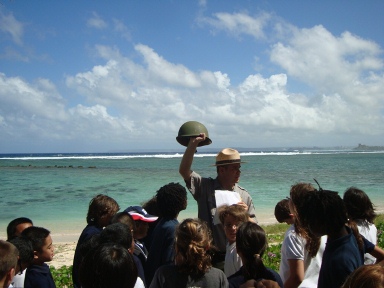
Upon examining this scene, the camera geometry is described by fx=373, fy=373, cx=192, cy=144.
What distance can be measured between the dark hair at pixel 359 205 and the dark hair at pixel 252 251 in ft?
5.06

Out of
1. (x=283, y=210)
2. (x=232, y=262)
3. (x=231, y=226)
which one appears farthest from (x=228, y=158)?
(x=232, y=262)

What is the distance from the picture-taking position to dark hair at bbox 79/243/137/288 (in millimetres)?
2232

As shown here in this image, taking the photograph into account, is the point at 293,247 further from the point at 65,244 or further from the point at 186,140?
the point at 65,244

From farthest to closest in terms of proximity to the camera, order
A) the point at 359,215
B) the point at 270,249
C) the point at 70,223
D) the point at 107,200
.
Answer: the point at 70,223 → the point at 270,249 → the point at 107,200 → the point at 359,215

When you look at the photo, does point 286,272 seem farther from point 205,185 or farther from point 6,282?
point 6,282

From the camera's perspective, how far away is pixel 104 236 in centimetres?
324

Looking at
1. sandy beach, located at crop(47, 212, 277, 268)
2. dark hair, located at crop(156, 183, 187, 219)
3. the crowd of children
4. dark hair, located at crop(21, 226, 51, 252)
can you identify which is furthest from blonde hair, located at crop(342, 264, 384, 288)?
sandy beach, located at crop(47, 212, 277, 268)

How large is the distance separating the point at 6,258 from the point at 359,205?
11.1 feet

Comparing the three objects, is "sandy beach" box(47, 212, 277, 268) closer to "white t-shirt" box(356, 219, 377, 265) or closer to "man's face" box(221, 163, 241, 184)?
"man's face" box(221, 163, 241, 184)

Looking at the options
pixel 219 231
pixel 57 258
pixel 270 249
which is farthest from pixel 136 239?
pixel 57 258

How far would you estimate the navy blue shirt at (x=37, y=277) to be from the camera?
10.7 ft

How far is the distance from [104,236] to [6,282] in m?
0.82

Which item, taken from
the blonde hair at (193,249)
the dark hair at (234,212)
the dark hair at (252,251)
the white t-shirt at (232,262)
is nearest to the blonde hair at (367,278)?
the dark hair at (252,251)

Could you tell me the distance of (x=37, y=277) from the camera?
3.33m
